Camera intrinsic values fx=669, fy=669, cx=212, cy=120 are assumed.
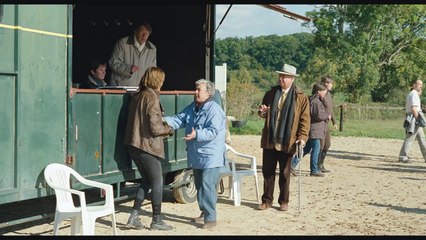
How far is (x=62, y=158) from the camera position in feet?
21.3

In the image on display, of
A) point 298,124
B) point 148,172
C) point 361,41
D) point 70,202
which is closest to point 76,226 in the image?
point 70,202

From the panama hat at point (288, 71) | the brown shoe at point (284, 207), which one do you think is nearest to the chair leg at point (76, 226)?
the brown shoe at point (284, 207)

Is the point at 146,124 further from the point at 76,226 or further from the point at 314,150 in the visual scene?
the point at 314,150

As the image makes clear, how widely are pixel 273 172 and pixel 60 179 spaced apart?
322 cm

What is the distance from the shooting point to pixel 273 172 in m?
8.69

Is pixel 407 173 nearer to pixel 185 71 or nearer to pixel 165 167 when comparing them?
pixel 185 71

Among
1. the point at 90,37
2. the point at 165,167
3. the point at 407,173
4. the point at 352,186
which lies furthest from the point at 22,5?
the point at 407,173

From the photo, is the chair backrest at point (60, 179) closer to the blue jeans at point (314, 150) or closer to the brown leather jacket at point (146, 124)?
the brown leather jacket at point (146, 124)

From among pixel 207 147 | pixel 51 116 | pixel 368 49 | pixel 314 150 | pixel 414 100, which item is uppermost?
pixel 368 49

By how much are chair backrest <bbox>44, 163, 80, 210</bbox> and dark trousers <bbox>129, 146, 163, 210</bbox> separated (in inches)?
33.8

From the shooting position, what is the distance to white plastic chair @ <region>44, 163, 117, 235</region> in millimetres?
6172

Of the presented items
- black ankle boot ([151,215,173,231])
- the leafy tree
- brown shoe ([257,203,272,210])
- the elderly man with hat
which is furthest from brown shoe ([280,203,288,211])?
the leafy tree

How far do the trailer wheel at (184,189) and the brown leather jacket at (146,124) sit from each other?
5.91ft

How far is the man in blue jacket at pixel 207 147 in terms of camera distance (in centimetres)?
730
